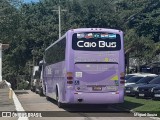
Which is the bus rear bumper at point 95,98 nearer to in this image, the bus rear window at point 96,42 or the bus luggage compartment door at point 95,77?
the bus luggage compartment door at point 95,77

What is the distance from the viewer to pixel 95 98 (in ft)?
65.7

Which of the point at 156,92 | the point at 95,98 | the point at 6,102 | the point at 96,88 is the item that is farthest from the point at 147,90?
the point at 6,102

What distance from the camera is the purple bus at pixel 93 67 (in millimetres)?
20078

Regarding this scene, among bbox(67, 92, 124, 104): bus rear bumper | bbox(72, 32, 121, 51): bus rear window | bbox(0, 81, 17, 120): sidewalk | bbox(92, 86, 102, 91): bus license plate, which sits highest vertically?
bbox(72, 32, 121, 51): bus rear window

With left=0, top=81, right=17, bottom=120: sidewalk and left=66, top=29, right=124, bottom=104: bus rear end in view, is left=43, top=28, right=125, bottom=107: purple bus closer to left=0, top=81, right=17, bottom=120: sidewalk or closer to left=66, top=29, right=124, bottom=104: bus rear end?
left=66, top=29, right=124, bottom=104: bus rear end

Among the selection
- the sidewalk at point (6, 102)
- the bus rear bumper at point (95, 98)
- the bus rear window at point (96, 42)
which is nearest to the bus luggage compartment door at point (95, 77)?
the bus rear bumper at point (95, 98)

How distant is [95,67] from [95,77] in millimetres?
464

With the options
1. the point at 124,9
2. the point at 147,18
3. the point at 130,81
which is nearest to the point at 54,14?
the point at 124,9

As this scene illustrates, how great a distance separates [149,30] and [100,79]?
4287 centimetres

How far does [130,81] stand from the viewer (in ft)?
114

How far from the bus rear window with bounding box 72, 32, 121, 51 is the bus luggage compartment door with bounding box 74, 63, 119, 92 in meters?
0.80

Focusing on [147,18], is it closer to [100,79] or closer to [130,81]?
[130,81]

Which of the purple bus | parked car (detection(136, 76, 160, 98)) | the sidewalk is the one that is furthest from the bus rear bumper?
parked car (detection(136, 76, 160, 98))

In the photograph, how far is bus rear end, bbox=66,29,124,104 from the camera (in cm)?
2008
